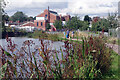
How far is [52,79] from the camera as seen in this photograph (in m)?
2.82

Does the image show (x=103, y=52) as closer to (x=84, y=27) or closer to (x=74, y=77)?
(x=74, y=77)

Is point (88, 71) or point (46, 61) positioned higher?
point (46, 61)

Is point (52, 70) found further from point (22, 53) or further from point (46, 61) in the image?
point (22, 53)

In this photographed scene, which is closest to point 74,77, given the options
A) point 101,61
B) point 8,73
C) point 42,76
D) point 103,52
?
point 42,76

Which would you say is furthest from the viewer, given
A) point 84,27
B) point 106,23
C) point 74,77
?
point 84,27

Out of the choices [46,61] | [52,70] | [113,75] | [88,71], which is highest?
[46,61]

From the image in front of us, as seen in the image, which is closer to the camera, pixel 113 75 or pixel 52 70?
pixel 52 70

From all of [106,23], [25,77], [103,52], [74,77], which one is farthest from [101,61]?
[106,23]

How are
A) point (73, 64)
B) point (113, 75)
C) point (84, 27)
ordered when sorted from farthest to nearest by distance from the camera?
point (84, 27) < point (113, 75) < point (73, 64)

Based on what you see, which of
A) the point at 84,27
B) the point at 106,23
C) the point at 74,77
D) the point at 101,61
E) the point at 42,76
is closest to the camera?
the point at 42,76

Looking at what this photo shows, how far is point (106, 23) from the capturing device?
2711 centimetres

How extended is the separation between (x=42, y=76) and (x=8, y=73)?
1.89 ft

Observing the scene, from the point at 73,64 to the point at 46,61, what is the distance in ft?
3.16

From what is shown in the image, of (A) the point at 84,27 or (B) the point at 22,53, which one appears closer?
(B) the point at 22,53
